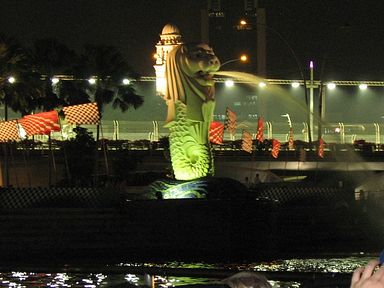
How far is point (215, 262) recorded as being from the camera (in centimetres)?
2728

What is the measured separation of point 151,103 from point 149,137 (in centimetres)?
938

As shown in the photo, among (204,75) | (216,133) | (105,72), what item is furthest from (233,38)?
(204,75)

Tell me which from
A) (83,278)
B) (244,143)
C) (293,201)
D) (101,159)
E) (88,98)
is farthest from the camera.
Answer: (88,98)

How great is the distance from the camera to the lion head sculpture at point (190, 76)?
1265 inches

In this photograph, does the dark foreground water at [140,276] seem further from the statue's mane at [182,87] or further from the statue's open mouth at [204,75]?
the statue's open mouth at [204,75]

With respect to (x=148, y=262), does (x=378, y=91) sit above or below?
above

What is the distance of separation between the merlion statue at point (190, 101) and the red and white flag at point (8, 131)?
10.3m

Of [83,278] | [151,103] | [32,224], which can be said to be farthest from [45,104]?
[83,278]

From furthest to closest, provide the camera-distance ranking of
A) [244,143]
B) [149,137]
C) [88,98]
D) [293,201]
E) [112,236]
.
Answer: [149,137] < [88,98] < [244,143] < [293,201] < [112,236]

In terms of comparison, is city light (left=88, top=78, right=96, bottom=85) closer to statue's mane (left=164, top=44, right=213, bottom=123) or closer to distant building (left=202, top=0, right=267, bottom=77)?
distant building (left=202, top=0, right=267, bottom=77)

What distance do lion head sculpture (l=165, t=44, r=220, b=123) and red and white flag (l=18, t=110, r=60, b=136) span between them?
832 centimetres

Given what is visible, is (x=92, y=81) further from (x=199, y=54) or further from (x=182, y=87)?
(x=199, y=54)

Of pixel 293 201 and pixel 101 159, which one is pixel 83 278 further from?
pixel 101 159

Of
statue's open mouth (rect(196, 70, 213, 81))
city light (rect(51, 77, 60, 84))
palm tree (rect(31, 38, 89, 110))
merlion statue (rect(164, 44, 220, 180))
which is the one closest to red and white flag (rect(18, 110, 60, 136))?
merlion statue (rect(164, 44, 220, 180))
